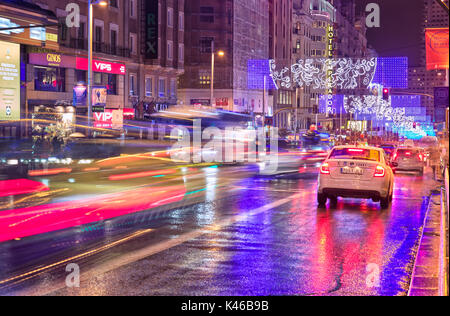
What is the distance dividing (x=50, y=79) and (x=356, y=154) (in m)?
32.0

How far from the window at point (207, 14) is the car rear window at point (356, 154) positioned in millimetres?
68566

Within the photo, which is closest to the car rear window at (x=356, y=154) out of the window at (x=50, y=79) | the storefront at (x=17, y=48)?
the storefront at (x=17, y=48)

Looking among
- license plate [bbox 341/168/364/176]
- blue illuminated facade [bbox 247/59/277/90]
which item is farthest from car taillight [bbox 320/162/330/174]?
blue illuminated facade [bbox 247/59/277/90]

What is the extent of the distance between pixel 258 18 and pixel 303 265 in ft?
289

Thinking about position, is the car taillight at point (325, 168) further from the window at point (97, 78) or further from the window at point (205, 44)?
the window at point (205, 44)

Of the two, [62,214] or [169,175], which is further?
[169,175]

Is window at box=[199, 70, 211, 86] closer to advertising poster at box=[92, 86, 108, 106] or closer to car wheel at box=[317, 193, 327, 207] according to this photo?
advertising poster at box=[92, 86, 108, 106]

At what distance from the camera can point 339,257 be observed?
30.8 ft

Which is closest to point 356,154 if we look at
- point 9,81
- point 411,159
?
point 411,159

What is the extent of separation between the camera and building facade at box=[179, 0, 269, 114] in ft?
269

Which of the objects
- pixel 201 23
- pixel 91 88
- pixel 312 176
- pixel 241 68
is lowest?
pixel 312 176

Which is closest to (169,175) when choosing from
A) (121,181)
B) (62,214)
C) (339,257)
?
(121,181)
